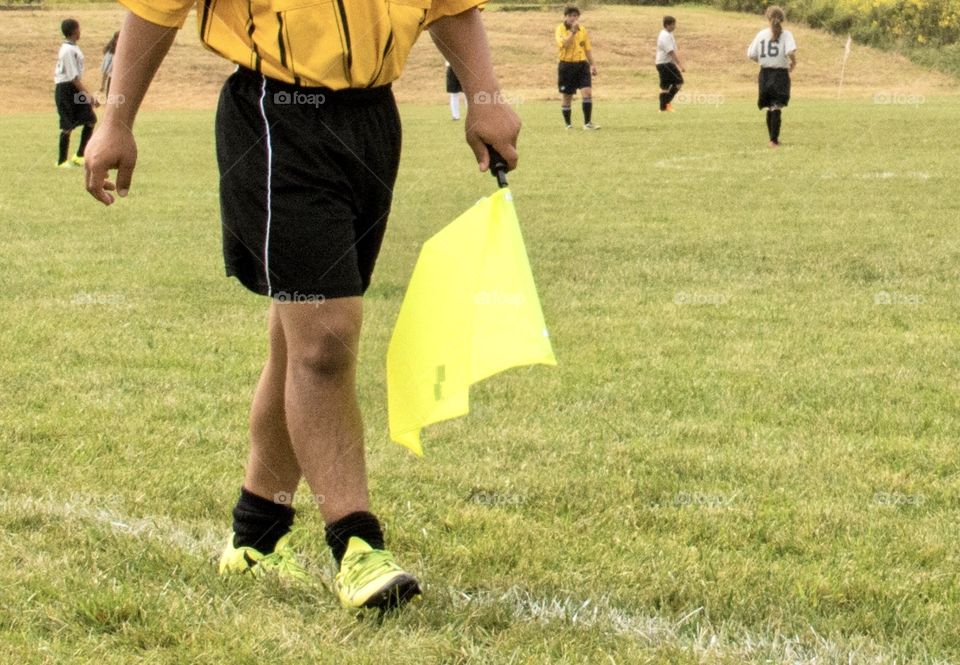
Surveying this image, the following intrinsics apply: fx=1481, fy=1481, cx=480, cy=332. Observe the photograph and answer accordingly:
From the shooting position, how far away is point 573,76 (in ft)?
87.5

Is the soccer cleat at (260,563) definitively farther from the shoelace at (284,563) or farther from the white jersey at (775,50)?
the white jersey at (775,50)

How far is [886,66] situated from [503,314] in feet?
186

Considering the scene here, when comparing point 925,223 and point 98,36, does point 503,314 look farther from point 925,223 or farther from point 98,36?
point 98,36

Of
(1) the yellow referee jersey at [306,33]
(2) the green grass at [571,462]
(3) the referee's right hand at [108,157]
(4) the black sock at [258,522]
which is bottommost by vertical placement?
(2) the green grass at [571,462]

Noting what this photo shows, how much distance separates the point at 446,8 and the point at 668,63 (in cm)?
2837

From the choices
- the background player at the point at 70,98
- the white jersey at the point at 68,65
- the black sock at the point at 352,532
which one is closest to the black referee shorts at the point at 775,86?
the background player at the point at 70,98

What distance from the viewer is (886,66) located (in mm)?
56781

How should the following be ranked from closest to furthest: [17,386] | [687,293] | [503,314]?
[503,314] → [17,386] → [687,293]

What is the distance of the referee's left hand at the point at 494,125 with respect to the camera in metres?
3.48

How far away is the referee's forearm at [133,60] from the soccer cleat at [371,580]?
108 cm

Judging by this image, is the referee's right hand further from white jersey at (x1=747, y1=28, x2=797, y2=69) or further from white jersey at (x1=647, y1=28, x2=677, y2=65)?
white jersey at (x1=647, y1=28, x2=677, y2=65)

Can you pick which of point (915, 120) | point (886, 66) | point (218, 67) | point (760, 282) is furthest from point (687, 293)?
point (886, 66)

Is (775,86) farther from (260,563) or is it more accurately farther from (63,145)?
(260,563)

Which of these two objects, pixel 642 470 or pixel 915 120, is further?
pixel 915 120
